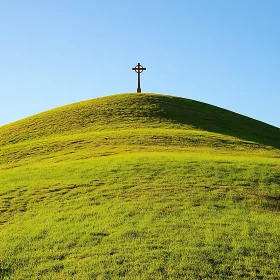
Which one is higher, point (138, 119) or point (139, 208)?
point (138, 119)

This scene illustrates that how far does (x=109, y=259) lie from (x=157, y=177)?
30.4 feet

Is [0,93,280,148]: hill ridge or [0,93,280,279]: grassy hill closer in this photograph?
[0,93,280,279]: grassy hill

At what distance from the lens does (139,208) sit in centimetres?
1727

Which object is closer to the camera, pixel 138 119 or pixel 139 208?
pixel 139 208

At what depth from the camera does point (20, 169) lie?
27.8 meters

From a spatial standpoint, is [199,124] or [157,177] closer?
[157,177]

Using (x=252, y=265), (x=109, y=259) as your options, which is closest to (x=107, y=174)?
(x=109, y=259)

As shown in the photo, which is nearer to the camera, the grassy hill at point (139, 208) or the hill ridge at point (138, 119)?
the grassy hill at point (139, 208)

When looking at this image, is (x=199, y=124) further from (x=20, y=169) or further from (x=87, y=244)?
(x=87, y=244)

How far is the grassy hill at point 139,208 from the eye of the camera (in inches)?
498

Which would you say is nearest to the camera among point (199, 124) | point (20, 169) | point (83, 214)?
point (83, 214)

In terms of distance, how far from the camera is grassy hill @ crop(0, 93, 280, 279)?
1266 centimetres

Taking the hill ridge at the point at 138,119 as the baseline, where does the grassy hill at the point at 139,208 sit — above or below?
below

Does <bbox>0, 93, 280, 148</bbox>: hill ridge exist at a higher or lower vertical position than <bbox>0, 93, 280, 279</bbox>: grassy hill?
higher
